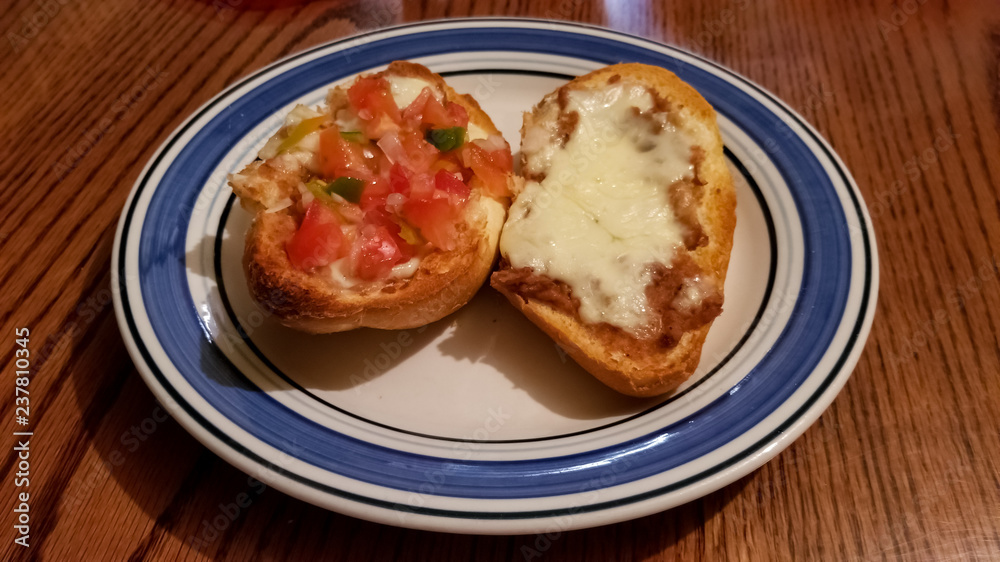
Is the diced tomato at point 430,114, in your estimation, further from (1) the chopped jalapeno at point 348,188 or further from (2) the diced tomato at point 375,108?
(1) the chopped jalapeno at point 348,188

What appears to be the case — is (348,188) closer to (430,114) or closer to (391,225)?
(391,225)

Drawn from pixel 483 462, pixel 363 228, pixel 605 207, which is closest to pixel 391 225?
pixel 363 228

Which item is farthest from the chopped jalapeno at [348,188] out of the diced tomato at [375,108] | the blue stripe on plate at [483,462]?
the blue stripe on plate at [483,462]

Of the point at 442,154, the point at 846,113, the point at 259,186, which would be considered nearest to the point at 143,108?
the point at 259,186

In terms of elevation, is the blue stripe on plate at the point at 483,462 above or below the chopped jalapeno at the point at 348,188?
below

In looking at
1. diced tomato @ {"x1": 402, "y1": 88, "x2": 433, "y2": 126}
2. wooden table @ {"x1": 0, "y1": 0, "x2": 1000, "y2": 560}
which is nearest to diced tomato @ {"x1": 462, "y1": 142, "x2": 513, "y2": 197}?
diced tomato @ {"x1": 402, "y1": 88, "x2": 433, "y2": 126}

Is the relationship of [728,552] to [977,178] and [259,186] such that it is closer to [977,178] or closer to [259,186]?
[259,186]
